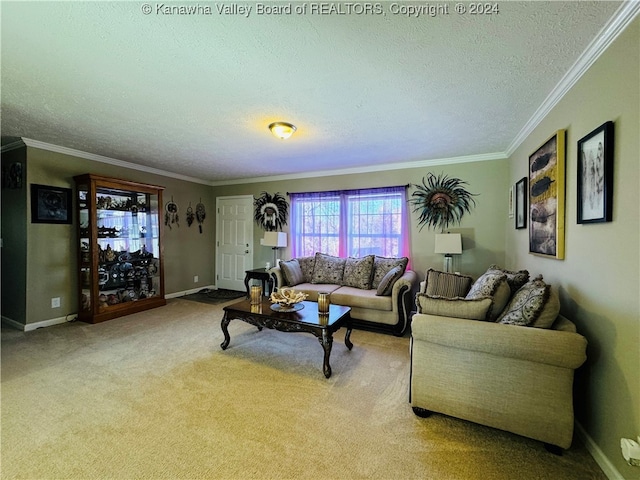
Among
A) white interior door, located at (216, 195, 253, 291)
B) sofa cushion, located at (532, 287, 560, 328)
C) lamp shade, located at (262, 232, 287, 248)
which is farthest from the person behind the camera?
white interior door, located at (216, 195, 253, 291)

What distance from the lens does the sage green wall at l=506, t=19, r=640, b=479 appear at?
135cm

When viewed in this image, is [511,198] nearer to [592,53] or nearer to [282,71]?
[592,53]

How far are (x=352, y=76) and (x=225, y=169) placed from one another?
3447mm

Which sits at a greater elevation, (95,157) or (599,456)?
(95,157)

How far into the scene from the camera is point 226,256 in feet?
19.8

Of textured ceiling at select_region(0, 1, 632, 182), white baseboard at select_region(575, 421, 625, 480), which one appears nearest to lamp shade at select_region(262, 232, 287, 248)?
textured ceiling at select_region(0, 1, 632, 182)

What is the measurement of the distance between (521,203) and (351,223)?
2.40m

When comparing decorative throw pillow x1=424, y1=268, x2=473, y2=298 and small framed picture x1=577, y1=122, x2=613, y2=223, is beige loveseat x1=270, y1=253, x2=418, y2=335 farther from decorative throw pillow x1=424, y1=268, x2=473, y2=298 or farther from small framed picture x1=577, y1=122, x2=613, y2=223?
small framed picture x1=577, y1=122, x2=613, y2=223

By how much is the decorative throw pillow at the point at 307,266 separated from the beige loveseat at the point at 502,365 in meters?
2.71

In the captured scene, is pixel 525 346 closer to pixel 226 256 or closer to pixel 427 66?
pixel 427 66

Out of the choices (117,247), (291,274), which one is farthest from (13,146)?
(291,274)

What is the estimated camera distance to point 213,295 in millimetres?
5402

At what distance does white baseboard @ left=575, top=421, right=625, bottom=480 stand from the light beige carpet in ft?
0.12

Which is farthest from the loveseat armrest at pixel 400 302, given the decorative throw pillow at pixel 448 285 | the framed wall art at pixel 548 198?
the framed wall art at pixel 548 198
